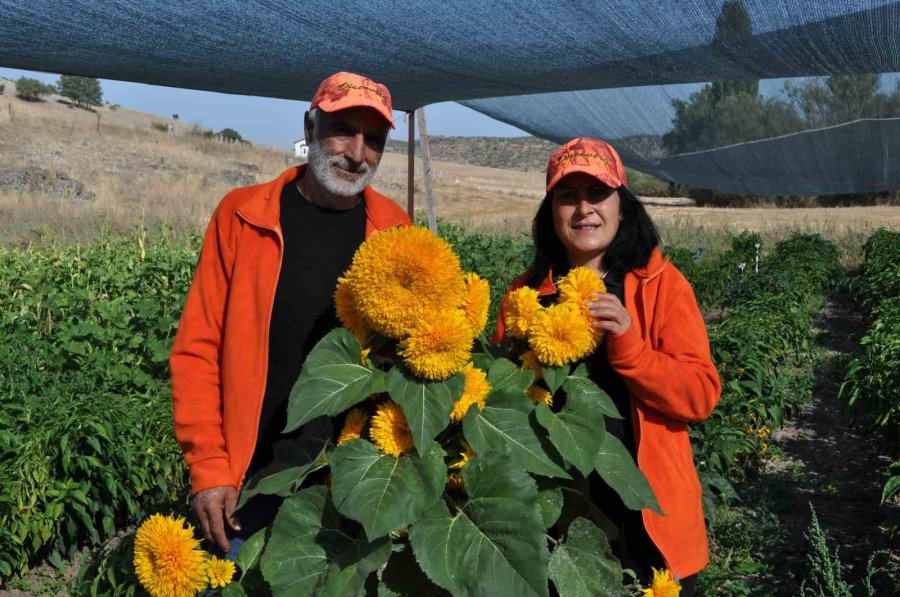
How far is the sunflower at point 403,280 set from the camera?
1260 millimetres

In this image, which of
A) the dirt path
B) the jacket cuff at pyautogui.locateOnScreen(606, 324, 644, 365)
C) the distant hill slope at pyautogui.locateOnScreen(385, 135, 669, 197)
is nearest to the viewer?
the jacket cuff at pyautogui.locateOnScreen(606, 324, 644, 365)

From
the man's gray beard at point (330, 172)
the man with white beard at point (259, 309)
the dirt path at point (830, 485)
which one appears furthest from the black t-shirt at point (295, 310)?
the dirt path at point (830, 485)

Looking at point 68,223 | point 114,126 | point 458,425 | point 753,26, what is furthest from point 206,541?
point 114,126

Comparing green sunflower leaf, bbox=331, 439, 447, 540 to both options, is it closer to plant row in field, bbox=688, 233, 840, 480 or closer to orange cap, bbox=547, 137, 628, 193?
orange cap, bbox=547, 137, 628, 193

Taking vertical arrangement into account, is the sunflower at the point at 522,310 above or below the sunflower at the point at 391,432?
above

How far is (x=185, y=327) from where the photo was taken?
189 cm

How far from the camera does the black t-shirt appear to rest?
192cm

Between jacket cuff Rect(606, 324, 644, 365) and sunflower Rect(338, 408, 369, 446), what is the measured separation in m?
0.49

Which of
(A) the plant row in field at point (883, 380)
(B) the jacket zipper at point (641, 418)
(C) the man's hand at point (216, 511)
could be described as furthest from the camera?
(A) the plant row in field at point (883, 380)

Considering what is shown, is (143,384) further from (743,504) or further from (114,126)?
(114,126)

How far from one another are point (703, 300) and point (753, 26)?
484cm

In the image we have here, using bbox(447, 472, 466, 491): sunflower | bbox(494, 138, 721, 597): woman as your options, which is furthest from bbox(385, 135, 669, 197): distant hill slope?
bbox(447, 472, 466, 491): sunflower

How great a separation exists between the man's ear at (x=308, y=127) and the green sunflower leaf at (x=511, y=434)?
891mm

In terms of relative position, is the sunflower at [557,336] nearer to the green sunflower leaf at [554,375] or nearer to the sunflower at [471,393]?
the green sunflower leaf at [554,375]
